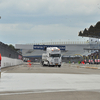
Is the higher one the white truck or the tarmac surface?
the white truck

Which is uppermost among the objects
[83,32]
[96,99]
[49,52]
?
[83,32]

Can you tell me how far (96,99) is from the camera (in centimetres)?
835

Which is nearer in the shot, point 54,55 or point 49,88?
point 49,88

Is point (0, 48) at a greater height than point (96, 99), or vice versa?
point (0, 48)

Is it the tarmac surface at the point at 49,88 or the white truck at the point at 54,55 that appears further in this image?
the white truck at the point at 54,55

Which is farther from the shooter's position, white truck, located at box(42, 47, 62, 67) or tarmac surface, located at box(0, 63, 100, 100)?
white truck, located at box(42, 47, 62, 67)

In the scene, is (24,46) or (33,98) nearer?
(33,98)

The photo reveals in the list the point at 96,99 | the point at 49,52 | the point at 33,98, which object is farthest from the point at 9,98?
the point at 49,52

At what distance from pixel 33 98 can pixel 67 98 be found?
119 cm

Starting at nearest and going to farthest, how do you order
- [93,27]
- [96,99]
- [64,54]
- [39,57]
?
1. [96,99]
2. [93,27]
3. [64,54]
4. [39,57]

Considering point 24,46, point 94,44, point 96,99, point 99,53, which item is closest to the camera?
point 96,99

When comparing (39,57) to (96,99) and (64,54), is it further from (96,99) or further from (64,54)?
(96,99)

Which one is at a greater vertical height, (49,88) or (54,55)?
(54,55)

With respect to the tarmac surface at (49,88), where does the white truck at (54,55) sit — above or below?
above
